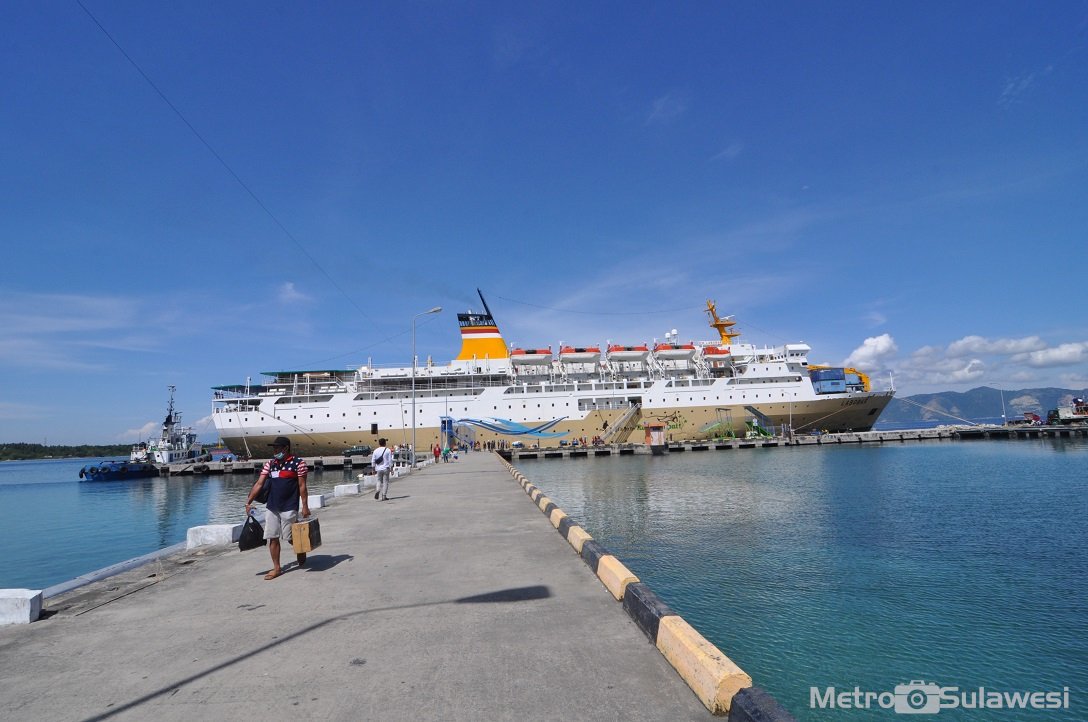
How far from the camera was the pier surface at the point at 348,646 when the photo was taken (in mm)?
2863

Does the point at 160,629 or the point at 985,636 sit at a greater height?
the point at 160,629

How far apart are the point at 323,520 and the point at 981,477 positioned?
24.6 metres

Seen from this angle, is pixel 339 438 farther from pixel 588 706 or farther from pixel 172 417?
pixel 588 706

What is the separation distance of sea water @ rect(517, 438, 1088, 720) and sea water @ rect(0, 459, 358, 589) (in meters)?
12.5

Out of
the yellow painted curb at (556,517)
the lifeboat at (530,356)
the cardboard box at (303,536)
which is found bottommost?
the yellow painted curb at (556,517)

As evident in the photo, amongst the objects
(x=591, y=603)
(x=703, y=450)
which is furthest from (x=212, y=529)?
(x=703, y=450)

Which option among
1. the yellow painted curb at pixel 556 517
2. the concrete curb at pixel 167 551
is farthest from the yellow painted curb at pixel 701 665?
the concrete curb at pixel 167 551

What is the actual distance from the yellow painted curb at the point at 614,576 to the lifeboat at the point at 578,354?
125ft

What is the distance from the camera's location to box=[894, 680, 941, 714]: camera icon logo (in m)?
4.73

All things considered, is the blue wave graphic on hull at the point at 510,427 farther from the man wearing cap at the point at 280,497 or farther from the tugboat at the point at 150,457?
the man wearing cap at the point at 280,497

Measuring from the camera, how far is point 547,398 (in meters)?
43.2

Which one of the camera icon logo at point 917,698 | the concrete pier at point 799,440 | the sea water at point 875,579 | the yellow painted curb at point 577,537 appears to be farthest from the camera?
the concrete pier at point 799,440

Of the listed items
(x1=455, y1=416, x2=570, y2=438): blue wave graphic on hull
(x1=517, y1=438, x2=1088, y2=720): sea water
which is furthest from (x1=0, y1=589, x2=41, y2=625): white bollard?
(x1=455, y1=416, x2=570, y2=438): blue wave graphic on hull

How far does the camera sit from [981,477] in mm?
21344
